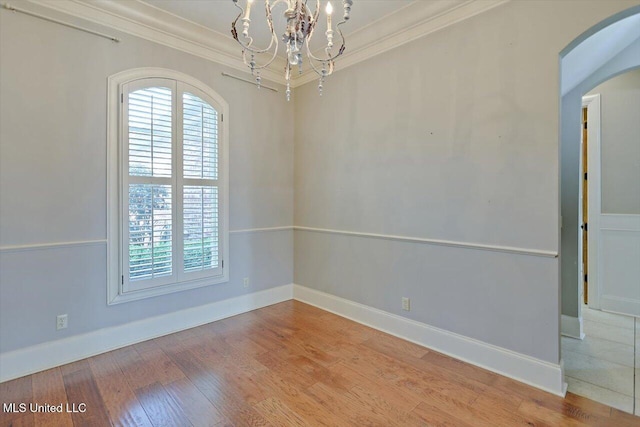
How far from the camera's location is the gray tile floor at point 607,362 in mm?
2049

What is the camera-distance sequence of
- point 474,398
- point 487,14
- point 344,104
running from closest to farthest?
point 474,398 → point 487,14 → point 344,104

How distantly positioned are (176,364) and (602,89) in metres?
5.46

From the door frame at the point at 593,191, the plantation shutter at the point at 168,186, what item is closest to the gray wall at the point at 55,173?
the plantation shutter at the point at 168,186

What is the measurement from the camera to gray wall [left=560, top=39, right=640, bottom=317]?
2930mm

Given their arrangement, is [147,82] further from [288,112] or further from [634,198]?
[634,198]

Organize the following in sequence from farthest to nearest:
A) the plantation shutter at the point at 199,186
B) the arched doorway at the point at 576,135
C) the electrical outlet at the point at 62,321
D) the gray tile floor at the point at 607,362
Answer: the plantation shutter at the point at 199,186 < the arched doorway at the point at 576,135 < the electrical outlet at the point at 62,321 < the gray tile floor at the point at 607,362

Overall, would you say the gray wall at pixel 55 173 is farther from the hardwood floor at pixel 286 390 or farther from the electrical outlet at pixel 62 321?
the hardwood floor at pixel 286 390

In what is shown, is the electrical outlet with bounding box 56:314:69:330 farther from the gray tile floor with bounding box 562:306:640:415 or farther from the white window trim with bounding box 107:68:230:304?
the gray tile floor with bounding box 562:306:640:415

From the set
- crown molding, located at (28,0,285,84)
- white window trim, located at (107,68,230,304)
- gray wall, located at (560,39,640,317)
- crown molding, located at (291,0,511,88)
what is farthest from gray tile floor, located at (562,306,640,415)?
crown molding, located at (28,0,285,84)

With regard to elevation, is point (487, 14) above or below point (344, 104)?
above

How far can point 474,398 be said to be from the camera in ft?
6.63

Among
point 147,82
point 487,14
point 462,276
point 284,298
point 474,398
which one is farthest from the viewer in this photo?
point 284,298

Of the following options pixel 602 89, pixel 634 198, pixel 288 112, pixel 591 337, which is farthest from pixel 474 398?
pixel 602 89

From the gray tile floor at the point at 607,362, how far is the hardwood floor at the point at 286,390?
7.3 inches
